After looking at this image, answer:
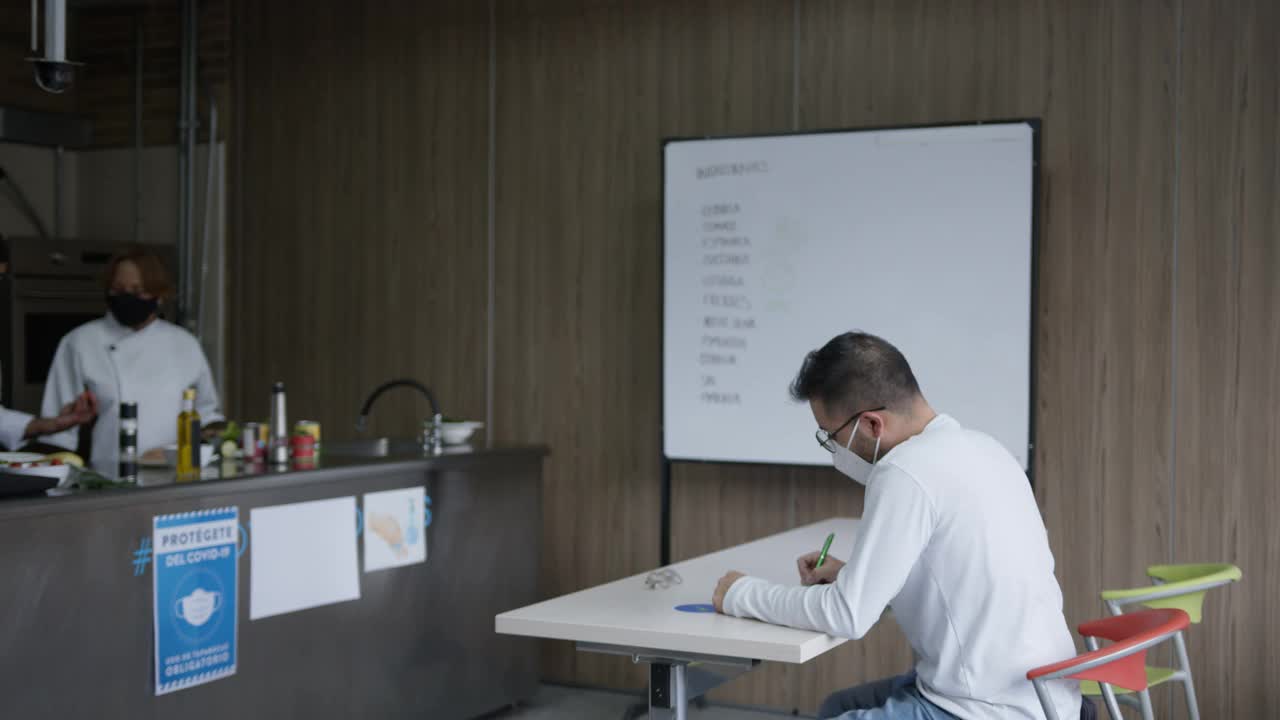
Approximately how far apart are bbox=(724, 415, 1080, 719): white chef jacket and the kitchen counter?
6.19 ft

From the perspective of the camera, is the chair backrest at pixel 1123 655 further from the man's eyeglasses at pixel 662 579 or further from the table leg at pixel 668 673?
the man's eyeglasses at pixel 662 579

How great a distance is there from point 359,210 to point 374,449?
1.67m

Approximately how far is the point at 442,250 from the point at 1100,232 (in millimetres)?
2846

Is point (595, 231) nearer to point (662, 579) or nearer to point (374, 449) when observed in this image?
point (374, 449)

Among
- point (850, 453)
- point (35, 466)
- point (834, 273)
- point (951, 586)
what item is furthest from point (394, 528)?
point (951, 586)

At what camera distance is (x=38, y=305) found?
5.83m

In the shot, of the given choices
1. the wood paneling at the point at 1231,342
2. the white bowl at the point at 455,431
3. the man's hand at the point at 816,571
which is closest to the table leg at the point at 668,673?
the man's hand at the point at 816,571

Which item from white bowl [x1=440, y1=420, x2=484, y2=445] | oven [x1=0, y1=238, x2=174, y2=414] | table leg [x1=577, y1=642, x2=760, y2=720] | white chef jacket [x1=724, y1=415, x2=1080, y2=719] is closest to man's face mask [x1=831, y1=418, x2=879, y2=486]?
white chef jacket [x1=724, y1=415, x2=1080, y2=719]

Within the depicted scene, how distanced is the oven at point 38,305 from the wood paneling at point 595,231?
2.08 meters

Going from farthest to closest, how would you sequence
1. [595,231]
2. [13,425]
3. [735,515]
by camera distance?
[595,231] < [735,515] < [13,425]

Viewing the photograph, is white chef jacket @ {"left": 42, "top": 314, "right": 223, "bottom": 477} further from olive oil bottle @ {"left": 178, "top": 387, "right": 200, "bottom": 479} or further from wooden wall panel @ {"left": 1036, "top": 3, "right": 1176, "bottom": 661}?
wooden wall panel @ {"left": 1036, "top": 3, "right": 1176, "bottom": 661}

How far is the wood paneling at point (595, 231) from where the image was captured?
5.12 meters

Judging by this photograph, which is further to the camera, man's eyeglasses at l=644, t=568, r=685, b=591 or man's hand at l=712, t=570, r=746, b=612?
man's eyeglasses at l=644, t=568, r=685, b=591

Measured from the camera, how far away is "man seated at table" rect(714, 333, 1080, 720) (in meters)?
2.36
